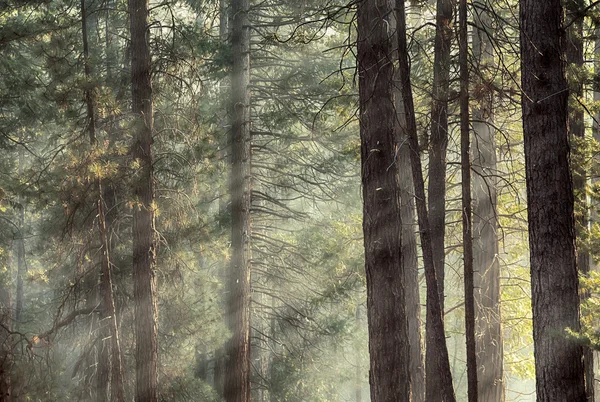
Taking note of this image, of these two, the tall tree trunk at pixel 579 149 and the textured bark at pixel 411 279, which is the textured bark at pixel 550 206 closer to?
the tall tree trunk at pixel 579 149

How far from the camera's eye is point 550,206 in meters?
6.42

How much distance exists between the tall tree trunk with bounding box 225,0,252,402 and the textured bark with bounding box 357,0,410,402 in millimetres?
6505

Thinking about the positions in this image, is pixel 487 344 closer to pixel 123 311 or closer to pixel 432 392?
pixel 432 392

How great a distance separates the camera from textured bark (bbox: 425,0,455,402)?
875cm

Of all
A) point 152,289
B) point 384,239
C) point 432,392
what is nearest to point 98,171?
point 152,289

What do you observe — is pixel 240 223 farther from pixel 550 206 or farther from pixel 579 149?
pixel 550 206

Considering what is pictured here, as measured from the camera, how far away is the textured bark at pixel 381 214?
691 cm

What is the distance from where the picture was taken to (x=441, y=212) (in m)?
9.84

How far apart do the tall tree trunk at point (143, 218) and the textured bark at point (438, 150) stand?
13.9 feet

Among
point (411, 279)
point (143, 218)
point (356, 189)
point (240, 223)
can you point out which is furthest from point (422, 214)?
point (356, 189)

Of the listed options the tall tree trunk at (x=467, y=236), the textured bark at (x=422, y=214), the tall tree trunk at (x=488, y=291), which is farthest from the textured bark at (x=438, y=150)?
the tall tree trunk at (x=488, y=291)

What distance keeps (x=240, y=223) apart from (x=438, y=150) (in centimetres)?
536

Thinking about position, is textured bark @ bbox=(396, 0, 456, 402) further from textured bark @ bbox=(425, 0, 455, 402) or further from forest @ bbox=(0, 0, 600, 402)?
textured bark @ bbox=(425, 0, 455, 402)

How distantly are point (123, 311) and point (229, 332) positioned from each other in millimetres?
3078
